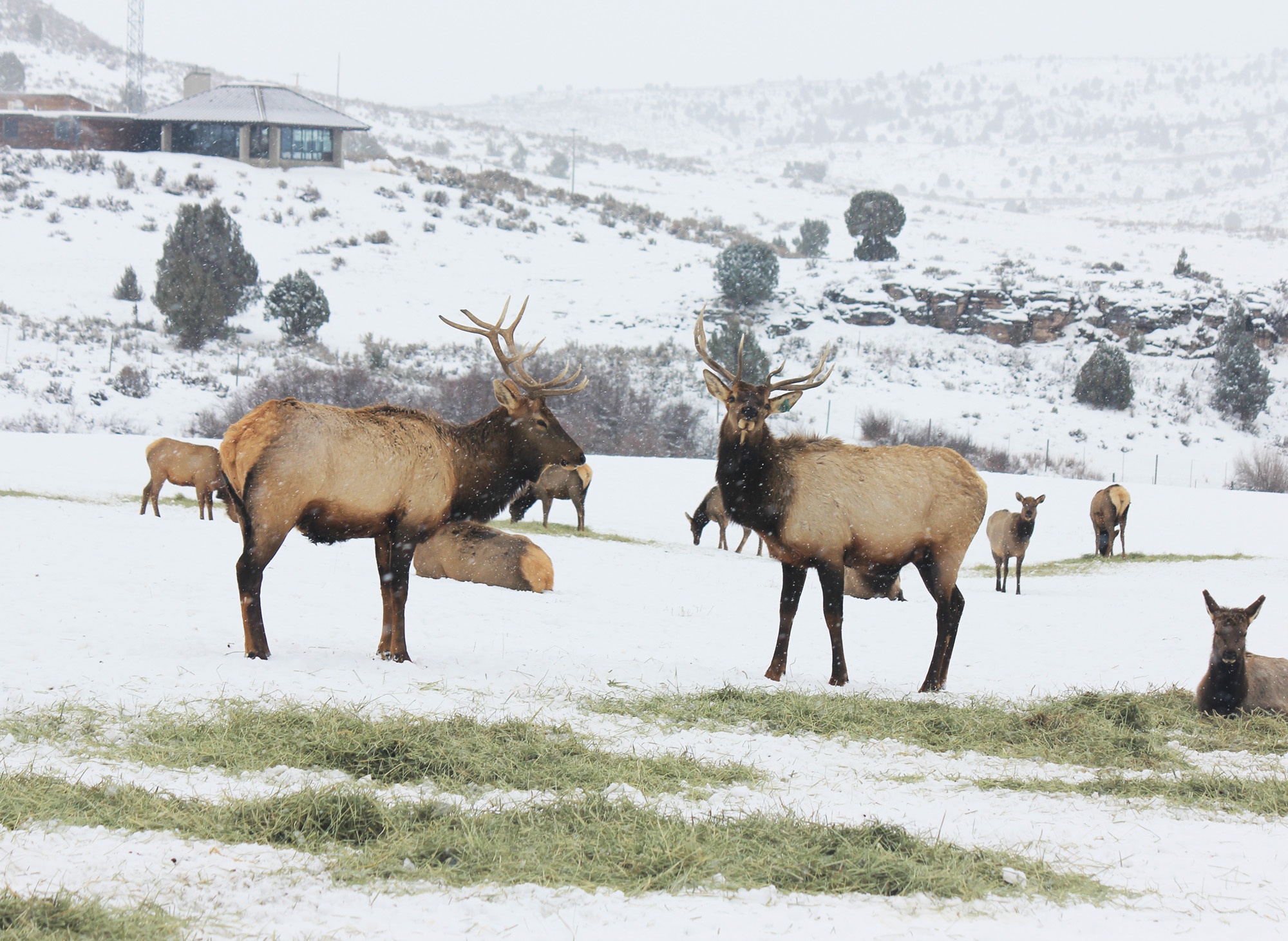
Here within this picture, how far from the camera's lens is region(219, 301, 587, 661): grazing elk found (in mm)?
7781

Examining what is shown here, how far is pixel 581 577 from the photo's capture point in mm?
14320

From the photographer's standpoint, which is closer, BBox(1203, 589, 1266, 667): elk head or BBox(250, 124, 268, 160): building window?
BBox(1203, 589, 1266, 667): elk head

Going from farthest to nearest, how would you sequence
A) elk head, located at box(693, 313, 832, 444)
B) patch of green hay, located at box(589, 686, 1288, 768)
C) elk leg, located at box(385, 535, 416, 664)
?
elk head, located at box(693, 313, 832, 444), elk leg, located at box(385, 535, 416, 664), patch of green hay, located at box(589, 686, 1288, 768)

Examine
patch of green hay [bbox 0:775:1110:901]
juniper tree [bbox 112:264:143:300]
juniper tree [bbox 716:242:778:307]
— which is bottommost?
patch of green hay [bbox 0:775:1110:901]

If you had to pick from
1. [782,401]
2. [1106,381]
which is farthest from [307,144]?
[782,401]

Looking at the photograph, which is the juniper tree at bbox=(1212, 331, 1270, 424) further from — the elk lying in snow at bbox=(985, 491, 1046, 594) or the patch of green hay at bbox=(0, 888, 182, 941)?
the patch of green hay at bbox=(0, 888, 182, 941)

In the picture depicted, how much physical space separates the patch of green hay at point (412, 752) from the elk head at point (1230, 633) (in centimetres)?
415

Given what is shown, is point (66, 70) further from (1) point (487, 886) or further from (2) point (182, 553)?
(1) point (487, 886)

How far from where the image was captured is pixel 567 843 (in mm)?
4766

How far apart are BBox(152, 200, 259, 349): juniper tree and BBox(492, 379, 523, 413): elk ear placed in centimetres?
3486

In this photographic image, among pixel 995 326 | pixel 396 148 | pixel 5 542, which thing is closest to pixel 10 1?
pixel 396 148

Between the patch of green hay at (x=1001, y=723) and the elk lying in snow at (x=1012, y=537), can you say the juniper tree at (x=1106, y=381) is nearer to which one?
the elk lying in snow at (x=1012, y=537)

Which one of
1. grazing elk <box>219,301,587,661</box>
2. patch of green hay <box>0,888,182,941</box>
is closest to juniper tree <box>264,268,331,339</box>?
grazing elk <box>219,301,587,661</box>

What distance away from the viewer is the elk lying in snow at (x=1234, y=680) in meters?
8.15
